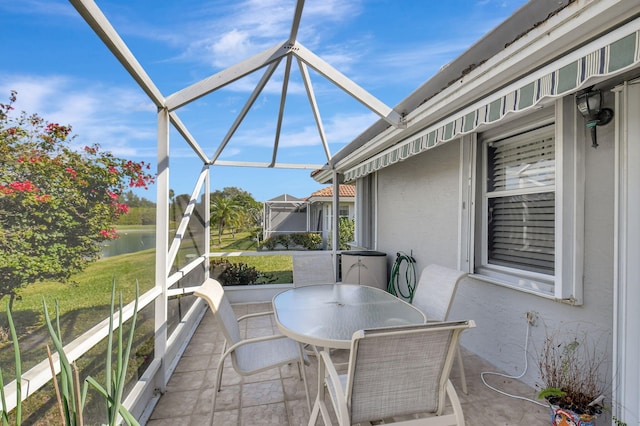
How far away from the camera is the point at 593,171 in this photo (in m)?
2.81

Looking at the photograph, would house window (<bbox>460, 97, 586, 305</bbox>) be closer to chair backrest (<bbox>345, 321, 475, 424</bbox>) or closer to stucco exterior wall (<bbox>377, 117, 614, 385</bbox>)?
stucco exterior wall (<bbox>377, 117, 614, 385</bbox>)

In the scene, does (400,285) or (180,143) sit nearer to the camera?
(180,143)

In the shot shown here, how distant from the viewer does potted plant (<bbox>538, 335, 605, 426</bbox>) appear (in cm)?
261

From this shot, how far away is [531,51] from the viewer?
7.59ft

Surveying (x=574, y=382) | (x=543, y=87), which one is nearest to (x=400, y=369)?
(x=574, y=382)

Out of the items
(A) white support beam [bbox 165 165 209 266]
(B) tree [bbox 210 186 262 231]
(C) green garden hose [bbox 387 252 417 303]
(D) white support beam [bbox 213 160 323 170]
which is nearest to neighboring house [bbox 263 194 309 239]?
(B) tree [bbox 210 186 262 231]

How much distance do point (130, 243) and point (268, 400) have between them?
204cm

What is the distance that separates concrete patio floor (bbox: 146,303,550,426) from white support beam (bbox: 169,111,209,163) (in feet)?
10.2

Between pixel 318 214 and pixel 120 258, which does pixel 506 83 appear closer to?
pixel 120 258

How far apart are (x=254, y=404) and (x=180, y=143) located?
3.71 metres

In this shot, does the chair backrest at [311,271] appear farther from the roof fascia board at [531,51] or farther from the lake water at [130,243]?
the roof fascia board at [531,51]

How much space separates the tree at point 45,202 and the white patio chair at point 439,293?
314cm

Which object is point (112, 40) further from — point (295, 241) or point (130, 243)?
point (295, 241)

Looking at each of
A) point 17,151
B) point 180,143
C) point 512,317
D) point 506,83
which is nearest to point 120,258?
point 17,151
